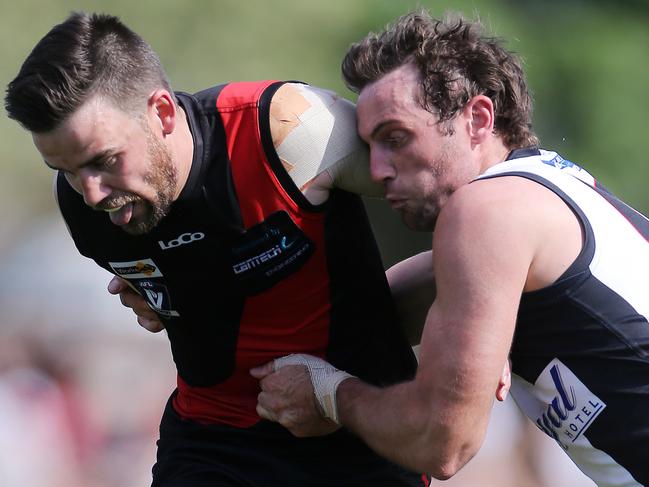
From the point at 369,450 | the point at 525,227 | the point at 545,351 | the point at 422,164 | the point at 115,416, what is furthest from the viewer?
the point at 115,416

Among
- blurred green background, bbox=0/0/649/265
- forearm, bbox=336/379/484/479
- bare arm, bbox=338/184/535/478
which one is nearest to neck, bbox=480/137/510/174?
bare arm, bbox=338/184/535/478

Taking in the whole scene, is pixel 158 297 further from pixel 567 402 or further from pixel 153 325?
pixel 567 402

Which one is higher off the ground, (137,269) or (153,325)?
(137,269)

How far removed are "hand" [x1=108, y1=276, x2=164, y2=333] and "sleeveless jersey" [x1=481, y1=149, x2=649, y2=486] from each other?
1321mm

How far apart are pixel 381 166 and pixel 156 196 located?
68 centimetres

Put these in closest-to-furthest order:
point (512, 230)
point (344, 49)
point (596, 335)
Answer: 1. point (512, 230)
2. point (596, 335)
3. point (344, 49)

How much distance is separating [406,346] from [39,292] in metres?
3.01

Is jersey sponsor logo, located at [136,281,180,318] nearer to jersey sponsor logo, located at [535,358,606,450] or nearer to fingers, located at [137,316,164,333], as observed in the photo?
fingers, located at [137,316,164,333]

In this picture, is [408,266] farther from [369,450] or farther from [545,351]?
[545,351]

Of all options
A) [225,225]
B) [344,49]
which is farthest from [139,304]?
[344,49]

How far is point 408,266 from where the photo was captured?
3594 mm

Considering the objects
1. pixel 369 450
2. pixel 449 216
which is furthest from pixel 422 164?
pixel 369 450

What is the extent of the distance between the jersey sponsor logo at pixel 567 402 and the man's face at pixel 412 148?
0.61m

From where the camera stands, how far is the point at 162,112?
3057 mm
